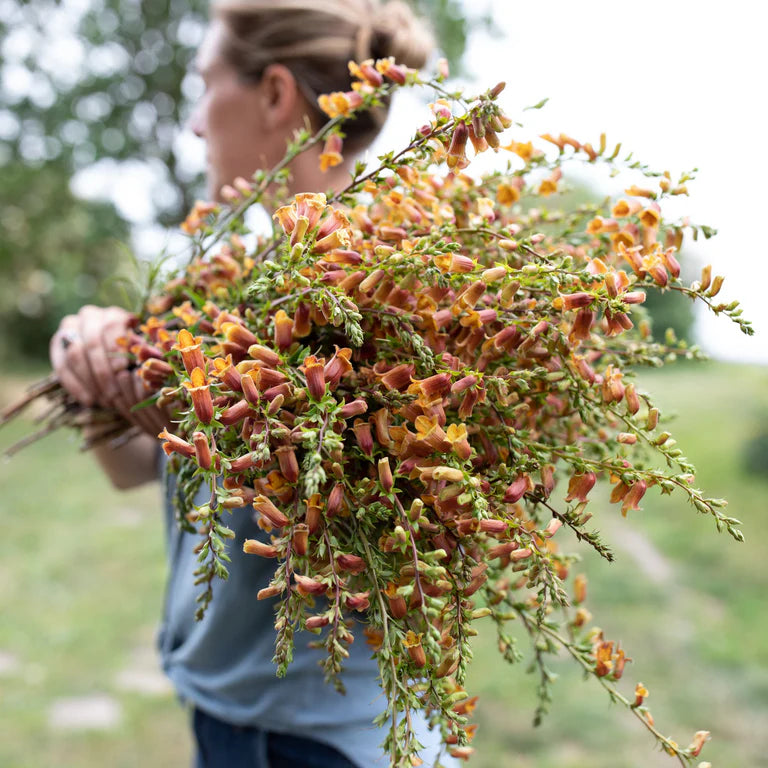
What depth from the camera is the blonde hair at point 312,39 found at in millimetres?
1613

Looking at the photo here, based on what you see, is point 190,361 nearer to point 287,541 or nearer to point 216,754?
point 287,541

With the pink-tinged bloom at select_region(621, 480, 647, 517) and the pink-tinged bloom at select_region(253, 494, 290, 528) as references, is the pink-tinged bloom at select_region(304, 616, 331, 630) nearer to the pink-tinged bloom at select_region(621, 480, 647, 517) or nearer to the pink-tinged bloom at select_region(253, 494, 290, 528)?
the pink-tinged bloom at select_region(253, 494, 290, 528)

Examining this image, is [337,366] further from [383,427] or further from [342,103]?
[342,103]

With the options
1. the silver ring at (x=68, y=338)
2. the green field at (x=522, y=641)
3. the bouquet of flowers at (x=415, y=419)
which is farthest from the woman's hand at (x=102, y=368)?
the green field at (x=522, y=641)

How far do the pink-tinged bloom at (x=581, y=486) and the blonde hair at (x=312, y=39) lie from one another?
1.08 meters

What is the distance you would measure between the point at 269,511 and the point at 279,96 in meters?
1.11

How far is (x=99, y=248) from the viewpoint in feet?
52.2

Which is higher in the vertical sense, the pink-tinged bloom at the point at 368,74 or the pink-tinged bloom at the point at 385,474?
the pink-tinged bloom at the point at 368,74

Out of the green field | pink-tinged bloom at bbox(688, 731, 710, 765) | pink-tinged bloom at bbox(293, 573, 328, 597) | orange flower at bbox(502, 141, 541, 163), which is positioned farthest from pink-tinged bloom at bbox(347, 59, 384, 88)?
the green field

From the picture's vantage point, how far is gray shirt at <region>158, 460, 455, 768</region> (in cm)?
132

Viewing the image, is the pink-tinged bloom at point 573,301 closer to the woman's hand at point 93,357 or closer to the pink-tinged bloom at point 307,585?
the pink-tinged bloom at point 307,585

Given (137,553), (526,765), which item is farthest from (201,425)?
(137,553)

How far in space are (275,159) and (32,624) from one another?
4076 millimetres

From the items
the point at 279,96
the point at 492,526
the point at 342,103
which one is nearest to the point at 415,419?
the point at 492,526
